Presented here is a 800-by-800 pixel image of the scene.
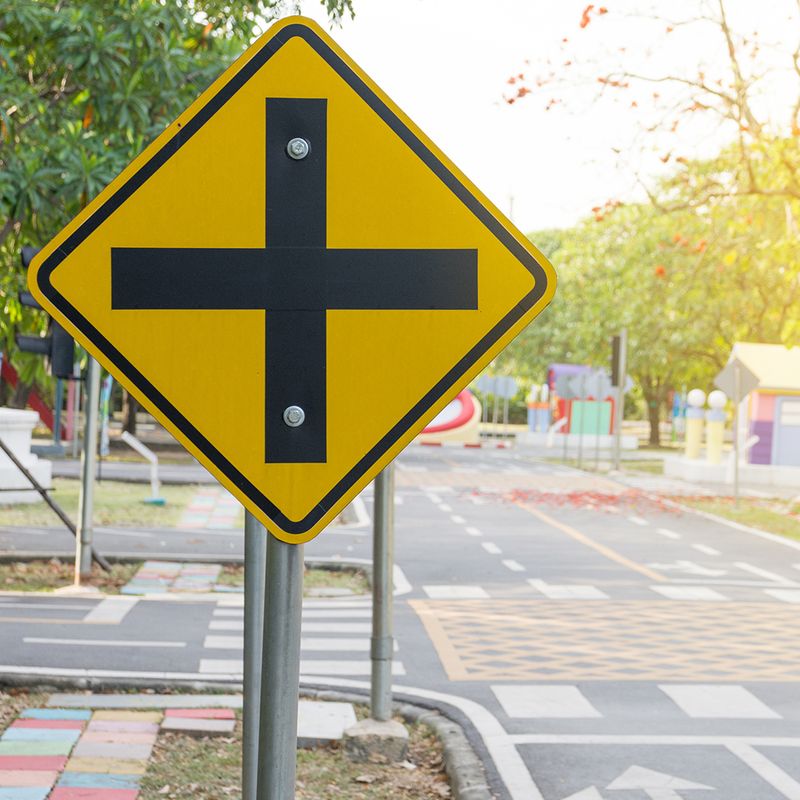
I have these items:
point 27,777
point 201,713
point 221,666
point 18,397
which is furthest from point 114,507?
point 18,397

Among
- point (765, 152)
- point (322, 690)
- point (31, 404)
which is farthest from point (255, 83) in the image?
point (31, 404)

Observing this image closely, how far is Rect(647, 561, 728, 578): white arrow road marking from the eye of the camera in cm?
1536

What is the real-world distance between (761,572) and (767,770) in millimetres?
8997

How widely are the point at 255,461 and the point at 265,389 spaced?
5.1 inches

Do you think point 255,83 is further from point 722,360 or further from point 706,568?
point 722,360

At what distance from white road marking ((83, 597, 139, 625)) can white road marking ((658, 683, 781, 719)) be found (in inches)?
167

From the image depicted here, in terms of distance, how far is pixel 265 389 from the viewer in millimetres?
2707

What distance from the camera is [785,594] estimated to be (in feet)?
45.3

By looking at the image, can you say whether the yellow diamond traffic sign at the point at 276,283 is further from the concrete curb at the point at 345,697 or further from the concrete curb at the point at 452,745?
the concrete curb at the point at 345,697

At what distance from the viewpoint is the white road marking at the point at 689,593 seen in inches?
524

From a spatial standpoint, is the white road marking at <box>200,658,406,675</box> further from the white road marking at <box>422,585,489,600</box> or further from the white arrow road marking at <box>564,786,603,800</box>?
the white road marking at <box>422,585,489,600</box>

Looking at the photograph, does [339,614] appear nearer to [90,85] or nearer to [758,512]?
[90,85]

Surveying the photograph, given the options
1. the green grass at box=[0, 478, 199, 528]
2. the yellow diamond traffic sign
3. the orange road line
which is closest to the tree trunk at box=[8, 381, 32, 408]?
the green grass at box=[0, 478, 199, 528]

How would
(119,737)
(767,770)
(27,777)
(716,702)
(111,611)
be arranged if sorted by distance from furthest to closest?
1. (111,611)
2. (716,702)
3. (119,737)
4. (767,770)
5. (27,777)
